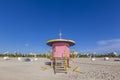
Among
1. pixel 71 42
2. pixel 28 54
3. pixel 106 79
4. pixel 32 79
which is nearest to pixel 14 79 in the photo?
pixel 32 79

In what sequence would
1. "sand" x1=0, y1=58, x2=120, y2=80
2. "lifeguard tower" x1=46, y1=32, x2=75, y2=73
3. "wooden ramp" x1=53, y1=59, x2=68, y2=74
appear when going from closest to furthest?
"sand" x1=0, y1=58, x2=120, y2=80 → "wooden ramp" x1=53, y1=59, x2=68, y2=74 → "lifeguard tower" x1=46, y1=32, x2=75, y2=73

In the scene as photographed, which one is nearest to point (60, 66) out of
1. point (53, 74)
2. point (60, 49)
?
point (60, 49)

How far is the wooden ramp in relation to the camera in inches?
836

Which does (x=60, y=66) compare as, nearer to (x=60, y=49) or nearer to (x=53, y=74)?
(x=60, y=49)

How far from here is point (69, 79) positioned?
16.2 meters

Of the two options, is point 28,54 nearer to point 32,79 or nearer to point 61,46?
point 61,46

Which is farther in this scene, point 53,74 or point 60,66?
point 60,66

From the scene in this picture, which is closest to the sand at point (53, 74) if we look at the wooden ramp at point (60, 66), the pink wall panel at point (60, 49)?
the wooden ramp at point (60, 66)

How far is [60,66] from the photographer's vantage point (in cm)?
2234

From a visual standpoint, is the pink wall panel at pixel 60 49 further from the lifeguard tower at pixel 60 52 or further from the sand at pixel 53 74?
the sand at pixel 53 74

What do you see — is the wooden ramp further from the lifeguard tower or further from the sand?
the sand

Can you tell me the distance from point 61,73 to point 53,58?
3.08 metres

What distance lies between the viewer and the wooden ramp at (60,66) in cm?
2122

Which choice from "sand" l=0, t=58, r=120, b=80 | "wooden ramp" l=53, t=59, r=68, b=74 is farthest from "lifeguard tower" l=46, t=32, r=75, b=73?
"sand" l=0, t=58, r=120, b=80
